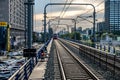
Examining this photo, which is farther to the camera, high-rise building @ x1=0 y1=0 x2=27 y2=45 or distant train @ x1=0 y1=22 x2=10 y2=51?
high-rise building @ x1=0 y1=0 x2=27 y2=45

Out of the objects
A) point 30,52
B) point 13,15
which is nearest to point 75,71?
point 30,52

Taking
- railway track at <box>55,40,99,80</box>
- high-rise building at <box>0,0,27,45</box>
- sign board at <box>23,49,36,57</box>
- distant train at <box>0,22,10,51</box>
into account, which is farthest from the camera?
high-rise building at <box>0,0,27,45</box>

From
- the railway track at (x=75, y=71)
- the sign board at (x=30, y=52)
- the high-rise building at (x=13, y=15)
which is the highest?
the high-rise building at (x=13, y=15)

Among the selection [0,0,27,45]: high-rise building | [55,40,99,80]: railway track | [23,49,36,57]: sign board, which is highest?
[0,0,27,45]: high-rise building

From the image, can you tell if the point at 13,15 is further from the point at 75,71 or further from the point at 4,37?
the point at 75,71

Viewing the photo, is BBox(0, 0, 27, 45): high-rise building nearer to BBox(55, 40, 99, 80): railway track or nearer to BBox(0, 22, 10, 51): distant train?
BBox(0, 22, 10, 51): distant train

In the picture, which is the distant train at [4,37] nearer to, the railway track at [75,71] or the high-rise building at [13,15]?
the high-rise building at [13,15]

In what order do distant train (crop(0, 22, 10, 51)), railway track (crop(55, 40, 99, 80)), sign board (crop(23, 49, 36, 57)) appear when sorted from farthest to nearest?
distant train (crop(0, 22, 10, 51))
sign board (crop(23, 49, 36, 57))
railway track (crop(55, 40, 99, 80))

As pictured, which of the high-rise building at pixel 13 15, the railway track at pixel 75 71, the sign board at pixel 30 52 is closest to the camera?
the railway track at pixel 75 71

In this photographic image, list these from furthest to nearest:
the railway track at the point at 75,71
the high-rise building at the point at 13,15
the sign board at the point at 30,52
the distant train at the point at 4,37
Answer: the high-rise building at the point at 13,15, the distant train at the point at 4,37, the sign board at the point at 30,52, the railway track at the point at 75,71

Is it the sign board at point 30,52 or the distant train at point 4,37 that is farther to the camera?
the distant train at point 4,37

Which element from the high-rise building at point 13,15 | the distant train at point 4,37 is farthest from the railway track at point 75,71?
the high-rise building at point 13,15

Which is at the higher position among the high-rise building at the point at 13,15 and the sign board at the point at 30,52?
the high-rise building at the point at 13,15

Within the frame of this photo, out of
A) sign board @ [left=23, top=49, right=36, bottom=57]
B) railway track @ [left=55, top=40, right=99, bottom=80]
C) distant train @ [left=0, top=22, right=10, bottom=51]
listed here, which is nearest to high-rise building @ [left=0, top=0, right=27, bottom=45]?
distant train @ [left=0, top=22, right=10, bottom=51]
